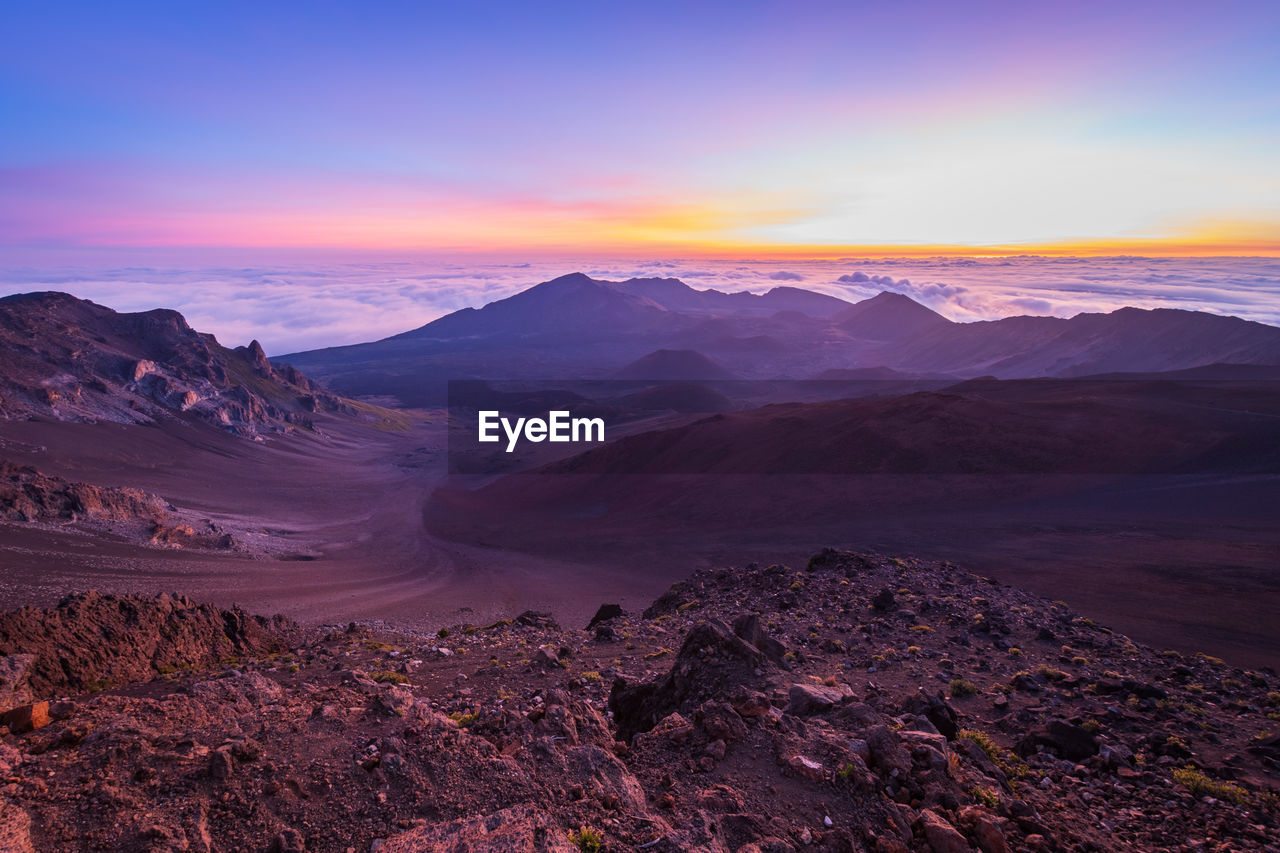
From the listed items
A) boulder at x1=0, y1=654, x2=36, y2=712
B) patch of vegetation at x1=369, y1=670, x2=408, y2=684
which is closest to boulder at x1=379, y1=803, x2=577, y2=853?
patch of vegetation at x1=369, y1=670, x2=408, y2=684

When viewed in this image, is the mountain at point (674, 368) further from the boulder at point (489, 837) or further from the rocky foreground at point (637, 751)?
the boulder at point (489, 837)

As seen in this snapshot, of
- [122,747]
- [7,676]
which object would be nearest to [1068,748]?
[122,747]

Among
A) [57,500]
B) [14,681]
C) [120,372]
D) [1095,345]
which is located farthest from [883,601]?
[1095,345]

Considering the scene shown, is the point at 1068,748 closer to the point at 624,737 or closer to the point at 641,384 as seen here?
the point at 624,737

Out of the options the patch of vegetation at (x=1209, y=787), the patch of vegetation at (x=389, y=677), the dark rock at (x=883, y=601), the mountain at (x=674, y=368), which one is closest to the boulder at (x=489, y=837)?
the patch of vegetation at (x=389, y=677)

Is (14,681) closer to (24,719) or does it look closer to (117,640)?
(24,719)
